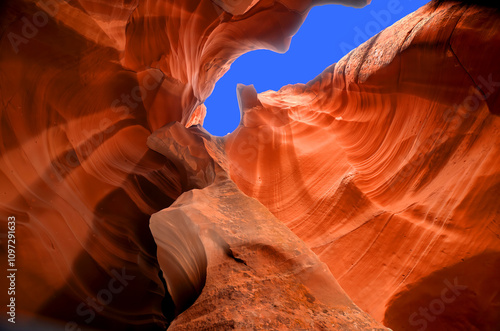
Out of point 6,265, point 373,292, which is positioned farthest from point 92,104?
point 373,292

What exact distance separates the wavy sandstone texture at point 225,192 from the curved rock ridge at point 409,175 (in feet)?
0.07

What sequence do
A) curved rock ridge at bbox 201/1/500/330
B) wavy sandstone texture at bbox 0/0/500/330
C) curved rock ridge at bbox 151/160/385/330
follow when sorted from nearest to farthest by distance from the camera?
curved rock ridge at bbox 151/160/385/330 → wavy sandstone texture at bbox 0/0/500/330 → curved rock ridge at bbox 201/1/500/330

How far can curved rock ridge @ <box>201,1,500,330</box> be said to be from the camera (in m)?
2.92

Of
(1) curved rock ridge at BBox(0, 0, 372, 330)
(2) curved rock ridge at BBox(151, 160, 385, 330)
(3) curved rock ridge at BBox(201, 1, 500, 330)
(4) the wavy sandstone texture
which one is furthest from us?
(1) curved rock ridge at BBox(0, 0, 372, 330)

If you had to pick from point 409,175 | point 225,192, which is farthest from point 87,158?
point 409,175

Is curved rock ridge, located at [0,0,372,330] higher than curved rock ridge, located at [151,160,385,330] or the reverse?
higher

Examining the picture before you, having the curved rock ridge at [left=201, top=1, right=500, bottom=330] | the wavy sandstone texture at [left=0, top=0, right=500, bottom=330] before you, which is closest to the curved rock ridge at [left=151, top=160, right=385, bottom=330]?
the wavy sandstone texture at [left=0, top=0, right=500, bottom=330]

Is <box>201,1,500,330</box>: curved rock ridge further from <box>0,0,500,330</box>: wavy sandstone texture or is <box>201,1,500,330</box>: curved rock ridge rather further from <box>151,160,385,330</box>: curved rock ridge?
<box>151,160,385,330</box>: curved rock ridge

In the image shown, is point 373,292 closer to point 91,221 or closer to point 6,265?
point 91,221

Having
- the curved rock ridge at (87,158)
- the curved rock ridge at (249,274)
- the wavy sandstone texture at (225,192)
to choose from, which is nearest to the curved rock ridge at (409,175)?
the wavy sandstone texture at (225,192)

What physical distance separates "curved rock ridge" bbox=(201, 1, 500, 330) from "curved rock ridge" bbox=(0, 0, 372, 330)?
1.84 m

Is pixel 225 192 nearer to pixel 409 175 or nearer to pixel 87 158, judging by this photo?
pixel 87 158

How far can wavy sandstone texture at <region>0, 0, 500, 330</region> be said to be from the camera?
8.73 ft

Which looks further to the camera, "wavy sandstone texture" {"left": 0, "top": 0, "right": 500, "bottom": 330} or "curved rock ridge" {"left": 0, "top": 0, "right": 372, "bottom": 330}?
"curved rock ridge" {"left": 0, "top": 0, "right": 372, "bottom": 330}
